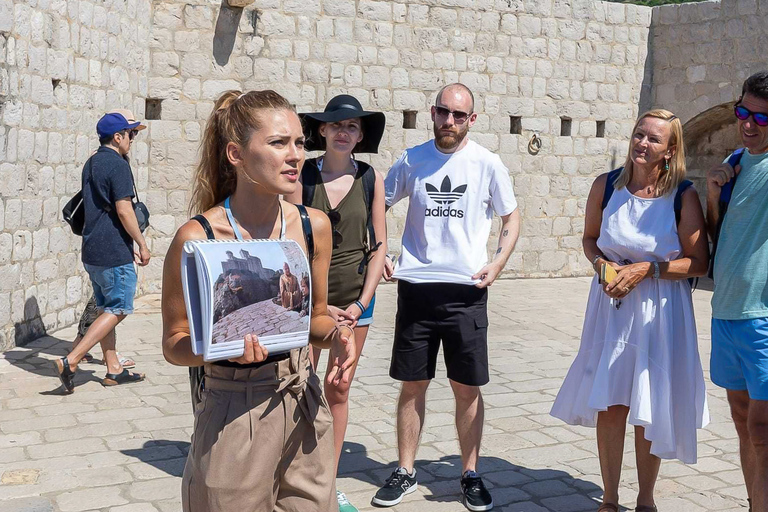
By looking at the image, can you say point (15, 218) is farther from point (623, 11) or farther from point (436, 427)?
point (623, 11)

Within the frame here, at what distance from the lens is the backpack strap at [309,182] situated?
3.97 m

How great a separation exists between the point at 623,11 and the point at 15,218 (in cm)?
931

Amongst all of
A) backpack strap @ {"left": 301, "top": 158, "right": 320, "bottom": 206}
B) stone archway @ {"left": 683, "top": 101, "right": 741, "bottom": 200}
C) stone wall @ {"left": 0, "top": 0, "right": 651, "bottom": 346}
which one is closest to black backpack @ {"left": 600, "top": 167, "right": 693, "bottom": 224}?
backpack strap @ {"left": 301, "top": 158, "right": 320, "bottom": 206}

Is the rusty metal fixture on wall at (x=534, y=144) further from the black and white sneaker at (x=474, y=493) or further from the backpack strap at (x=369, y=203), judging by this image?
the black and white sneaker at (x=474, y=493)

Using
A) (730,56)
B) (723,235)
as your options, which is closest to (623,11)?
(730,56)

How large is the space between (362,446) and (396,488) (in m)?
0.85

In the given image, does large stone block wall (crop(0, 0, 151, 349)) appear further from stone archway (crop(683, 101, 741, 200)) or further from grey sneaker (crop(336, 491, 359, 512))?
stone archway (crop(683, 101, 741, 200))

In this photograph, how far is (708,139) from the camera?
1338cm

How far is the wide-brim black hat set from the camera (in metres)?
3.96

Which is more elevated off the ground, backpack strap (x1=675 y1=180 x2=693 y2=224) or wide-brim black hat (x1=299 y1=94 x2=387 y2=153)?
wide-brim black hat (x1=299 y1=94 x2=387 y2=153)

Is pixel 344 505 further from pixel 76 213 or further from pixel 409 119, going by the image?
pixel 409 119

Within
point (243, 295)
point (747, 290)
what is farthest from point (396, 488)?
point (243, 295)

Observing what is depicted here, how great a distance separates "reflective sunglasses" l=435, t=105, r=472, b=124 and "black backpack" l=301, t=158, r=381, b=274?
457mm

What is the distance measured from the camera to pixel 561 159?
41.8 feet
